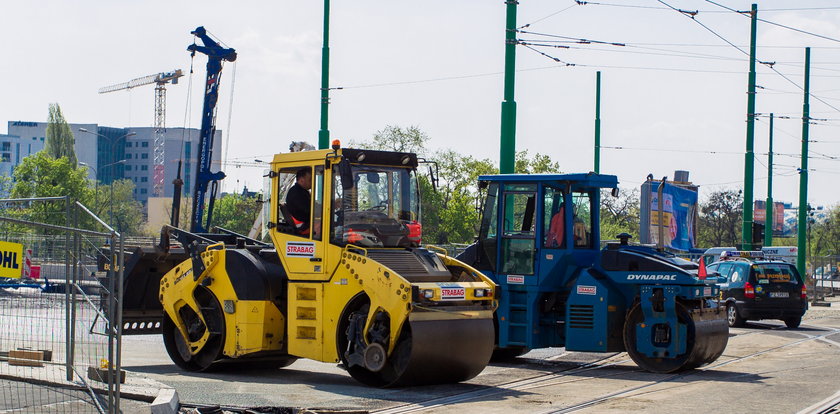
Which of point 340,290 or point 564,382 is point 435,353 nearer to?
point 340,290

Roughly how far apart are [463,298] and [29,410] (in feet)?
16.6

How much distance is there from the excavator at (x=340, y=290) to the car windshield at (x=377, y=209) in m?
0.01

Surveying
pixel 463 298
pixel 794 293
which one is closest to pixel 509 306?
pixel 463 298

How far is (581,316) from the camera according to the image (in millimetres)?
14570

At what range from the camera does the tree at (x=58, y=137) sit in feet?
284

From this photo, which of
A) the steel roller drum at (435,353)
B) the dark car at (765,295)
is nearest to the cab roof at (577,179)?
the steel roller drum at (435,353)

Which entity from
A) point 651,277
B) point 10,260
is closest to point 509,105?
point 651,277

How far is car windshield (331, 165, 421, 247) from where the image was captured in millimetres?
12719

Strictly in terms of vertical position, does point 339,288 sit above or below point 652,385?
above

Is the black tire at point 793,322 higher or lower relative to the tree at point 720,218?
lower

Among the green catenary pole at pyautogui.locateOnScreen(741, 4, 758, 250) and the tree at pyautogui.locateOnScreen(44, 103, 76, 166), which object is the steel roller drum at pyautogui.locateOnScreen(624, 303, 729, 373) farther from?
the tree at pyautogui.locateOnScreen(44, 103, 76, 166)

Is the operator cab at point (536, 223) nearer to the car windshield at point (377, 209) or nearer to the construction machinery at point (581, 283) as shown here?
the construction machinery at point (581, 283)

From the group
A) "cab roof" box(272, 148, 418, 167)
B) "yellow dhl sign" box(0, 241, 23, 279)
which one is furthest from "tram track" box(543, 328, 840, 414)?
"yellow dhl sign" box(0, 241, 23, 279)

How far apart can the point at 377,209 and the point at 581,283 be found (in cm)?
329
